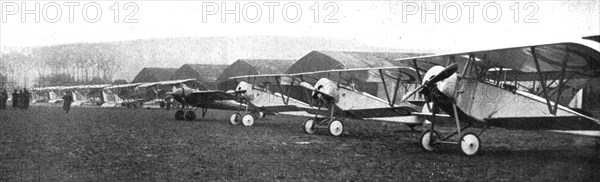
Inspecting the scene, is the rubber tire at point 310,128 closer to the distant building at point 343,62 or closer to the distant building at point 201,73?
the distant building at point 343,62

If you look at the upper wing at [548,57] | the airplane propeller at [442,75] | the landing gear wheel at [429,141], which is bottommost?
the landing gear wheel at [429,141]

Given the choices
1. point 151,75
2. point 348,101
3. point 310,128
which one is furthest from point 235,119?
point 151,75

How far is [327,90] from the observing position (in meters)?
13.1

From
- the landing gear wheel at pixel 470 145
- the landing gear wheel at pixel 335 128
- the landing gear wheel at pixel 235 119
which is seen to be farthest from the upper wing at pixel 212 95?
the landing gear wheel at pixel 470 145

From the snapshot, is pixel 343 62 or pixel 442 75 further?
pixel 343 62

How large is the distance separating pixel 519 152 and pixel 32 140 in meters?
9.92

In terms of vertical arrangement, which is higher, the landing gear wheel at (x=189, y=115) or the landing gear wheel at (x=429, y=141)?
the landing gear wheel at (x=429, y=141)

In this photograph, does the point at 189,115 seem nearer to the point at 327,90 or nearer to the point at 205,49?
the point at 327,90

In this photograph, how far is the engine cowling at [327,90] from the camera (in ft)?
43.0

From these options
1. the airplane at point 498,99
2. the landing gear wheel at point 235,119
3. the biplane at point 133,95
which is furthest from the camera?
the biplane at point 133,95

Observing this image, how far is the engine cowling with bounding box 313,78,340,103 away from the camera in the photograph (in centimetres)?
1311

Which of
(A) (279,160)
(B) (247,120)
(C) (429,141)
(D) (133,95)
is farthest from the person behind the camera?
(D) (133,95)

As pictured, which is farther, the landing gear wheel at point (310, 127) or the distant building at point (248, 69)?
the distant building at point (248, 69)

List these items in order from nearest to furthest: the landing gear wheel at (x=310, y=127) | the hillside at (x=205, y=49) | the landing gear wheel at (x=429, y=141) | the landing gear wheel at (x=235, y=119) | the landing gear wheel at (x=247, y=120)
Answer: the landing gear wheel at (x=429, y=141)
the landing gear wheel at (x=310, y=127)
the landing gear wheel at (x=247, y=120)
the landing gear wheel at (x=235, y=119)
the hillside at (x=205, y=49)
